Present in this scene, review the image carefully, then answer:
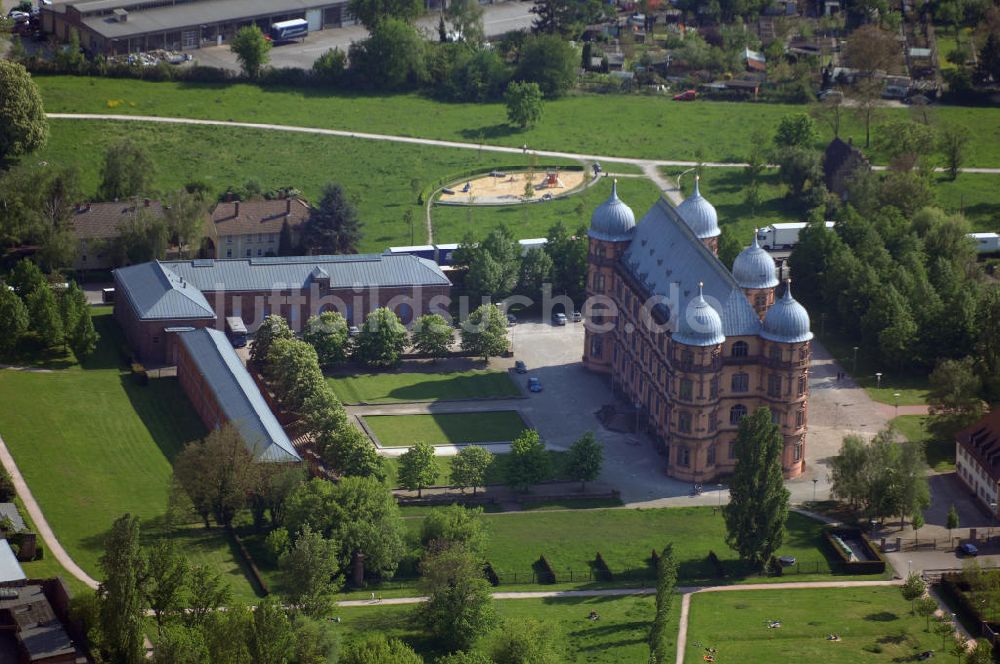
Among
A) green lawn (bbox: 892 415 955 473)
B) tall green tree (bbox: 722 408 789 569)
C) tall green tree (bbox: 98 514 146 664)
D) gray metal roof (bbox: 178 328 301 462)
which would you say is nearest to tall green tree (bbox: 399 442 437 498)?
gray metal roof (bbox: 178 328 301 462)

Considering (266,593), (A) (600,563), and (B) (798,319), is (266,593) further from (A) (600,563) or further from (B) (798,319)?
(B) (798,319)

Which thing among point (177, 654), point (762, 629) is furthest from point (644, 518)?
point (177, 654)

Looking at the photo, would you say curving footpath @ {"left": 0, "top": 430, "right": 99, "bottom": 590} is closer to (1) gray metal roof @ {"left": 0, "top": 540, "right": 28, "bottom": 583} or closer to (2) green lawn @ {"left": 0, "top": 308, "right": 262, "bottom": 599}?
(2) green lawn @ {"left": 0, "top": 308, "right": 262, "bottom": 599}

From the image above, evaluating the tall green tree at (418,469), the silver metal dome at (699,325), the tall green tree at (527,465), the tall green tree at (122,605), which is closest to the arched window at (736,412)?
the silver metal dome at (699,325)

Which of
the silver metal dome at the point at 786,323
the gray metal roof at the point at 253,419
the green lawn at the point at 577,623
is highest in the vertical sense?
the silver metal dome at the point at 786,323

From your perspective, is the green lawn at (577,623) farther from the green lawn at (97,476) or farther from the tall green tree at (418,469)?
the tall green tree at (418,469)

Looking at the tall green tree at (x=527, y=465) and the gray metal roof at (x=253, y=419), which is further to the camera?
the tall green tree at (x=527, y=465)

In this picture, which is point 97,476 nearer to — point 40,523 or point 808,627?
point 40,523
